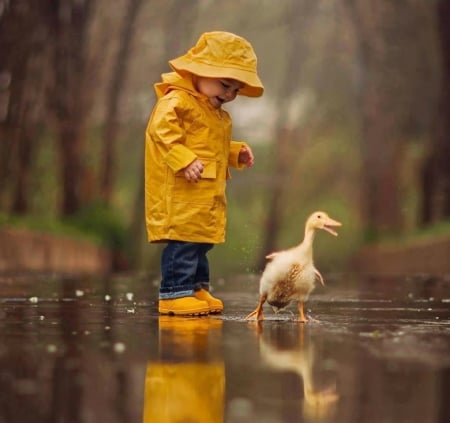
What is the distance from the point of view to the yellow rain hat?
364 inches

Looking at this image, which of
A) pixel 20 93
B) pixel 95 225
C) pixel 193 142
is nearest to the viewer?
pixel 193 142

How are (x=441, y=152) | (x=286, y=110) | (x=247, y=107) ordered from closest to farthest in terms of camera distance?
(x=441, y=152)
(x=247, y=107)
(x=286, y=110)

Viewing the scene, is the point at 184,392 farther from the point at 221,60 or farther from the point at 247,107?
the point at 247,107

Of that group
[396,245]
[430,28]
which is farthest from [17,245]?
[430,28]

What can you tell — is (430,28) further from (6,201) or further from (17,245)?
(17,245)

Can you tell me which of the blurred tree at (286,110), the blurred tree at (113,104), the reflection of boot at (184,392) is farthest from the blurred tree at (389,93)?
the reflection of boot at (184,392)

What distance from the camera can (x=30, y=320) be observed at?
351 inches

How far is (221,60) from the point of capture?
9.31 meters

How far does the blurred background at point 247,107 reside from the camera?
76.8 ft

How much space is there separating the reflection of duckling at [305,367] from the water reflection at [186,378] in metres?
0.24

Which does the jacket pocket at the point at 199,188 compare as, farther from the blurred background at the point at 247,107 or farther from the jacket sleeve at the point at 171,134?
the blurred background at the point at 247,107

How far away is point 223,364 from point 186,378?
49 cm

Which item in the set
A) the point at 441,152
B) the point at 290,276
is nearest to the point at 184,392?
the point at 290,276

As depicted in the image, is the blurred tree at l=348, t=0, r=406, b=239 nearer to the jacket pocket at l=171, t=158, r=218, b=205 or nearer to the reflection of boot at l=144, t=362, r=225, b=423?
the jacket pocket at l=171, t=158, r=218, b=205
